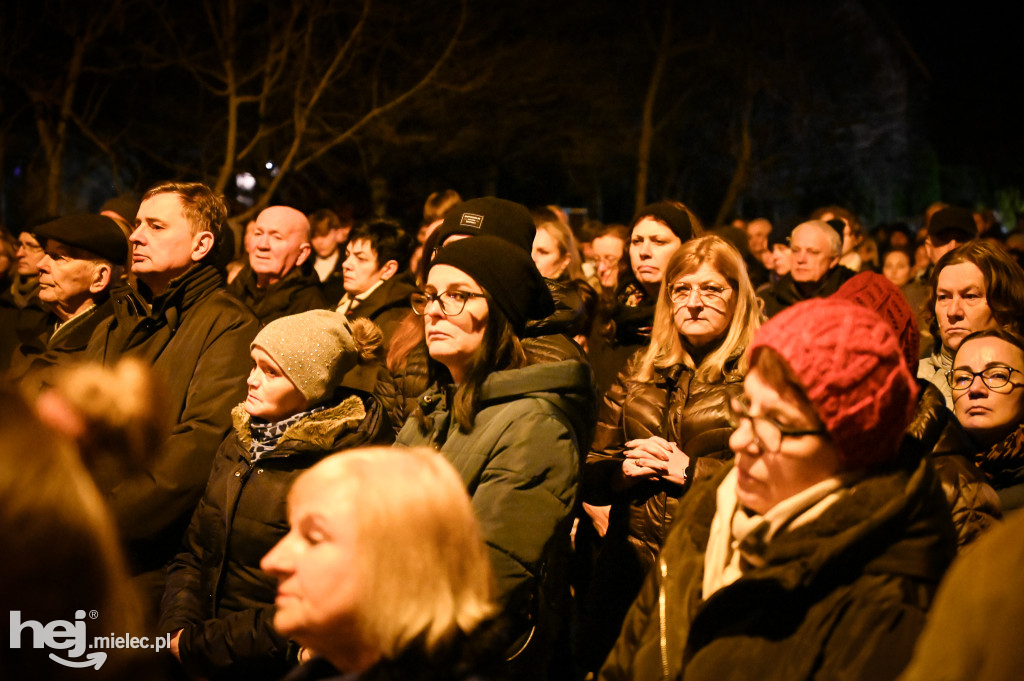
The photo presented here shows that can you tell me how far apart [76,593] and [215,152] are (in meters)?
14.1

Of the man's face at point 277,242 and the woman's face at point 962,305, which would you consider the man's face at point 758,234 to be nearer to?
the man's face at point 277,242

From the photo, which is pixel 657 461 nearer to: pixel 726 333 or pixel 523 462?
pixel 726 333

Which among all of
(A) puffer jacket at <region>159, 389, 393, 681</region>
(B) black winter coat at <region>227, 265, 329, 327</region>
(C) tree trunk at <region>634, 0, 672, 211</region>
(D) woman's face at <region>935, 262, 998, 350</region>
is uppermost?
(C) tree trunk at <region>634, 0, 672, 211</region>

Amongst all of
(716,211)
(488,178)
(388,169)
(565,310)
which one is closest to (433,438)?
(565,310)

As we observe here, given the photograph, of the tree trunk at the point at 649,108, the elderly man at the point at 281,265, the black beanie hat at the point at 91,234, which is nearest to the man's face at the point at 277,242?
the elderly man at the point at 281,265

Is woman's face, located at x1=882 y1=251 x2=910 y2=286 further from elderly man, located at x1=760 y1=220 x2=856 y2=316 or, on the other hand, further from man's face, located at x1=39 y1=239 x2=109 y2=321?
man's face, located at x1=39 y1=239 x2=109 y2=321

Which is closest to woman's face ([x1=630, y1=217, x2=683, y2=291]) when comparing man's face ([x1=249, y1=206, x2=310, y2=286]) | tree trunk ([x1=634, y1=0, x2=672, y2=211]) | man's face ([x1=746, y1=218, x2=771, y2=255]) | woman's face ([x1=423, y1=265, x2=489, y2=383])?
woman's face ([x1=423, y1=265, x2=489, y2=383])

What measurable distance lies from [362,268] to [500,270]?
11.2 ft

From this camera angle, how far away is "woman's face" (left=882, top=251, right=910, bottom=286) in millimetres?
10195

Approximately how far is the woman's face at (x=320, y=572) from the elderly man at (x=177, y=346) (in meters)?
1.74

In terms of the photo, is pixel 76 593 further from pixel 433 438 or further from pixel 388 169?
pixel 388 169

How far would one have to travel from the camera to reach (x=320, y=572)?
6.65 ft

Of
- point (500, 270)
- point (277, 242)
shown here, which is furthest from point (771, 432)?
point (277, 242)

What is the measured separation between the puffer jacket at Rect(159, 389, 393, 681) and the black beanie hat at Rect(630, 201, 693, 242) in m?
2.30
